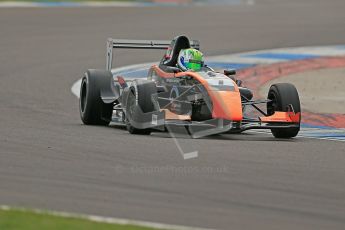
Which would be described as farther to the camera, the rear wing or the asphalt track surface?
the rear wing

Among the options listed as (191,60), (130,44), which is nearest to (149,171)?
(191,60)

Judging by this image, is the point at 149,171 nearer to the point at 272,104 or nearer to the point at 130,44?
the point at 272,104

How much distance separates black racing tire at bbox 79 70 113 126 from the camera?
14.2 meters

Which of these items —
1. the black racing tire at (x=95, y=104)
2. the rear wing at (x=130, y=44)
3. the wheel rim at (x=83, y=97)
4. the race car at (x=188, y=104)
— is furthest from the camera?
the rear wing at (x=130, y=44)

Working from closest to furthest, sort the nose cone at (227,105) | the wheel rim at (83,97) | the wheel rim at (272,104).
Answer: the nose cone at (227,105) < the wheel rim at (272,104) < the wheel rim at (83,97)

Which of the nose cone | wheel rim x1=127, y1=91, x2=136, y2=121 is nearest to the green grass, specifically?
the nose cone

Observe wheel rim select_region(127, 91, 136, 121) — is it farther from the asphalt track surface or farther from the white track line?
the white track line

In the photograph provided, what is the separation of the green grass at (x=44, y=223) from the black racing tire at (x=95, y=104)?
677 cm

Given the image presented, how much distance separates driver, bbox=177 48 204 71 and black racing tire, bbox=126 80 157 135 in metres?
1.05

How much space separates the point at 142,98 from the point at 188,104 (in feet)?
2.05

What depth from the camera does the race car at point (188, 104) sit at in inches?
500

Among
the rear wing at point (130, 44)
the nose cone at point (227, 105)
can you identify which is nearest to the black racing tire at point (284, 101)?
the nose cone at point (227, 105)

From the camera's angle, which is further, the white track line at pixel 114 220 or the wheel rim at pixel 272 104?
the wheel rim at pixel 272 104

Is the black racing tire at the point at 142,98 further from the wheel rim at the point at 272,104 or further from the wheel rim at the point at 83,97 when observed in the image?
the wheel rim at the point at 83,97
